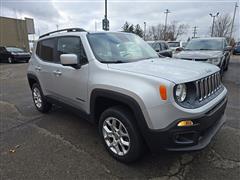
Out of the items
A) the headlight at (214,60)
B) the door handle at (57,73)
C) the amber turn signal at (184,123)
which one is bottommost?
the amber turn signal at (184,123)

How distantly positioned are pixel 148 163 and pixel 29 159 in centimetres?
172

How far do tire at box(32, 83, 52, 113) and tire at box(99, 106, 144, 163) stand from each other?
2184 millimetres

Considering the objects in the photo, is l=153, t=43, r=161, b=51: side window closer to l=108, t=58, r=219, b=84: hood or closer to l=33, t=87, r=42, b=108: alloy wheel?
l=33, t=87, r=42, b=108: alloy wheel

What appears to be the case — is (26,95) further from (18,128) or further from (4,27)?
(4,27)

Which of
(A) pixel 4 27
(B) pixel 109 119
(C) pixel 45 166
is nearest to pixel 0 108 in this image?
(C) pixel 45 166

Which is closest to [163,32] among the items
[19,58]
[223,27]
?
[223,27]

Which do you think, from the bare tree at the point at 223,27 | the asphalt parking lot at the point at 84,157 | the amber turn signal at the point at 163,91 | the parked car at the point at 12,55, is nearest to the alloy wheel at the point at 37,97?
the asphalt parking lot at the point at 84,157

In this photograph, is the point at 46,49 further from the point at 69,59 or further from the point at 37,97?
the point at 69,59

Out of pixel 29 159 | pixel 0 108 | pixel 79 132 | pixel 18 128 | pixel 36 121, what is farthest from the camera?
pixel 0 108

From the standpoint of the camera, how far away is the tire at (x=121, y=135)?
234cm

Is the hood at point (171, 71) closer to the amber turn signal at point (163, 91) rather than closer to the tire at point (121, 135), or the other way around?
the amber turn signal at point (163, 91)

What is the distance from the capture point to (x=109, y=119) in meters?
2.64

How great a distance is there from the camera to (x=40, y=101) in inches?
178

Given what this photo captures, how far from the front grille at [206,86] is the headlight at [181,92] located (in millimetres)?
184
